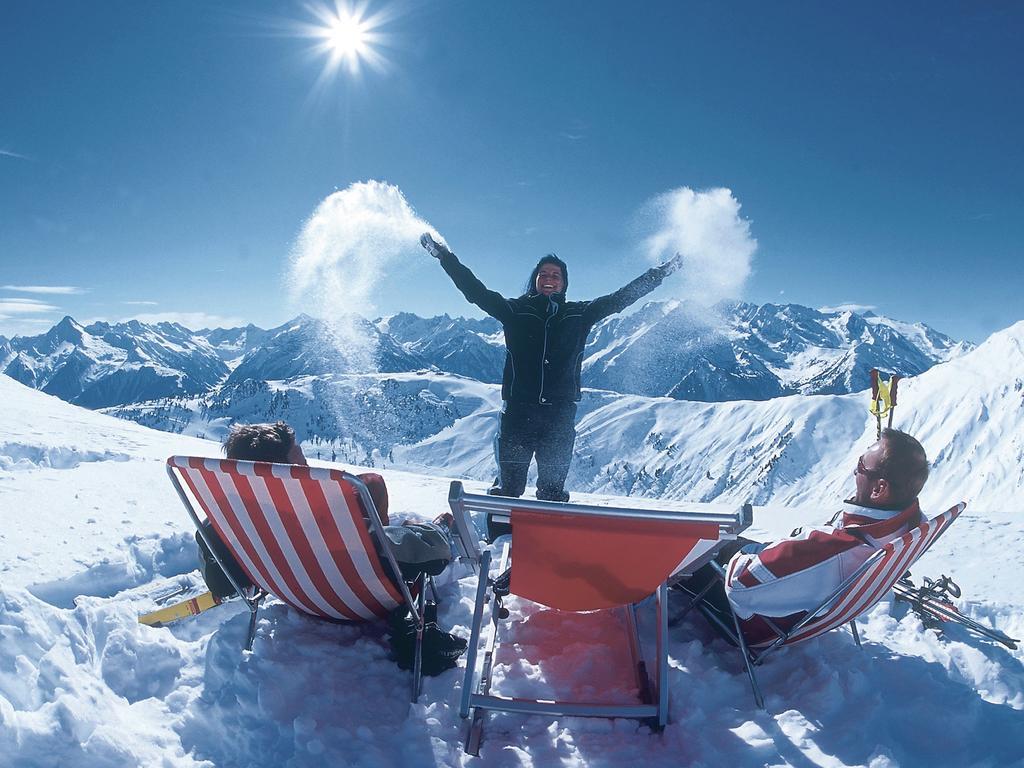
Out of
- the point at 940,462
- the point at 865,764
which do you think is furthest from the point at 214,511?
the point at 940,462

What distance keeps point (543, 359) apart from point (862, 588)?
318 centimetres

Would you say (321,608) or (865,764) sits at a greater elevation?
(321,608)

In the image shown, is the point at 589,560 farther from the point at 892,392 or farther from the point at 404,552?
the point at 892,392

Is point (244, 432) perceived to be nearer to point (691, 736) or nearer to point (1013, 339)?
point (691, 736)

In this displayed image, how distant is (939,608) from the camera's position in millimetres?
4121

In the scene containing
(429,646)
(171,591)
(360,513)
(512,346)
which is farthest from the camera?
(512,346)

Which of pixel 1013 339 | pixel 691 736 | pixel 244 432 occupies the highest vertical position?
pixel 1013 339

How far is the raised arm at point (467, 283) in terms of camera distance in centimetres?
554

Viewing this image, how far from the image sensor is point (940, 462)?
14138cm

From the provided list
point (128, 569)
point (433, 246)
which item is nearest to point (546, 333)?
point (433, 246)

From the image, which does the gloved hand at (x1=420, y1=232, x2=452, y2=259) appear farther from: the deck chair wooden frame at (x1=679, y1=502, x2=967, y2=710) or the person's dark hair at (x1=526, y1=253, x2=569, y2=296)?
the deck chair wooden frame at (x1=679, y1=502, x2=967, y2=710)

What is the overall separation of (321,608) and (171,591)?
169 centimetres

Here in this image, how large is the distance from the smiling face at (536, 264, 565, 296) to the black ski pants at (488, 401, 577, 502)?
1139 millimetres

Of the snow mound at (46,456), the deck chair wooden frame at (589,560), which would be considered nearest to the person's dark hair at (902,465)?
the deck chair wooden frame at (589,560)
